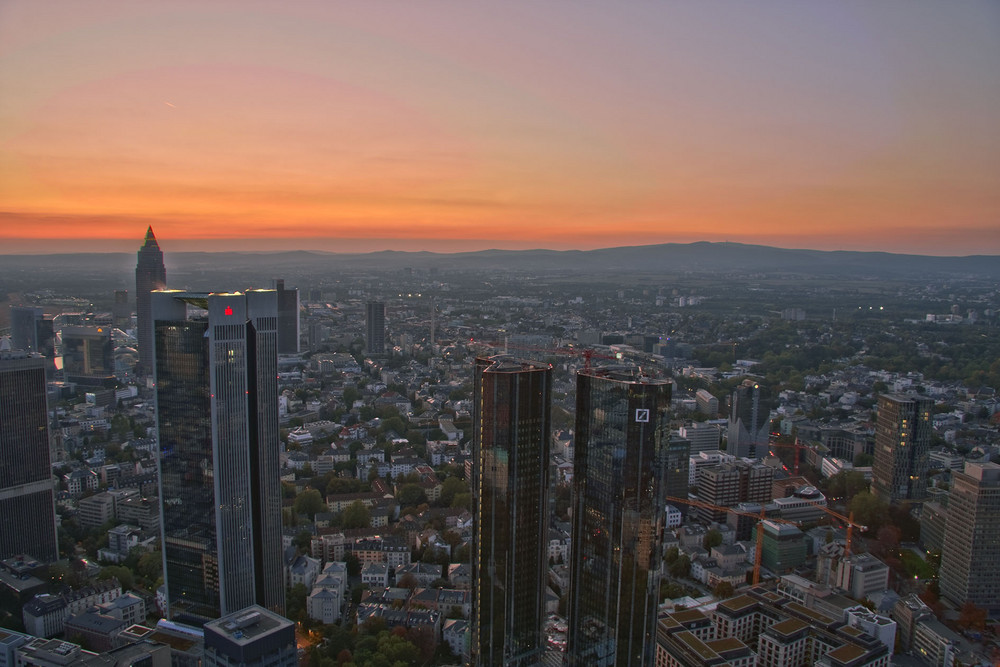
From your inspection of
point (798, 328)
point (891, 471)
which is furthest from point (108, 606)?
point (798, 328)

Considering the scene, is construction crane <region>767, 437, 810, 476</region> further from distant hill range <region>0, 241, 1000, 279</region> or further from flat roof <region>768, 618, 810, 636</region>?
distant hill range <region>0, 241, 1000, 279</region>

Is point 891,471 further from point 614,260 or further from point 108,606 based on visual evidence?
point 614,260

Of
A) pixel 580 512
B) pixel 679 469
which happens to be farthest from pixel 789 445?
pixel 580 512

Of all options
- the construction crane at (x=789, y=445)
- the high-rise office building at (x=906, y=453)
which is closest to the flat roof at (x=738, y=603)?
the high-rise office building at (x=906, y=453)

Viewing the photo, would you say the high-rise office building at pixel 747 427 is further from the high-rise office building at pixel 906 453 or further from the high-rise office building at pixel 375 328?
the high-rise office building at pixel 375 328

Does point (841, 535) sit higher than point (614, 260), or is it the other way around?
point (614, 260)

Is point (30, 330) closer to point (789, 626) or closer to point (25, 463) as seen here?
point (25, 463)
